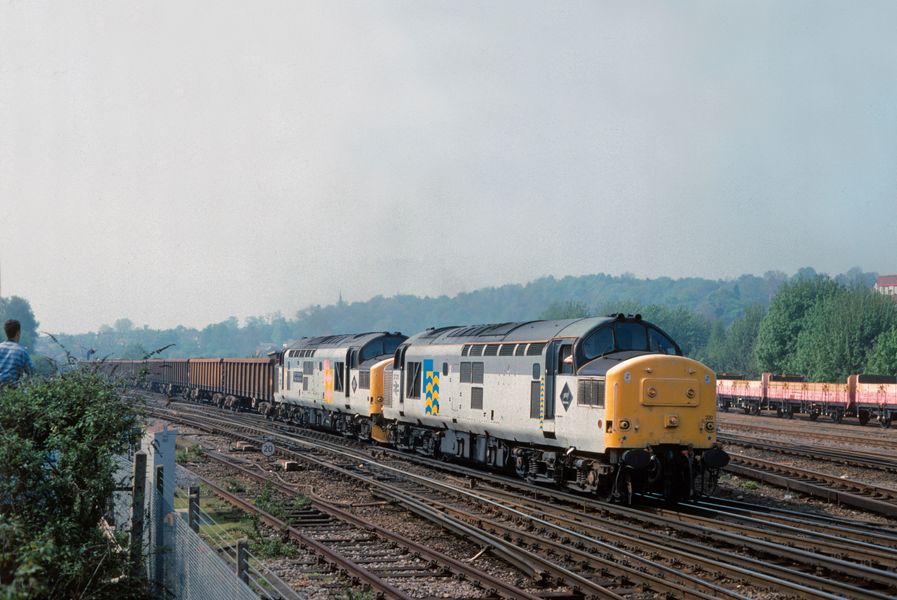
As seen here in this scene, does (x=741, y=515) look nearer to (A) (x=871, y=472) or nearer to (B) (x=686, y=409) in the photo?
(B) (x=686, y=409)

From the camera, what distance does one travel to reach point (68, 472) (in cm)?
1002

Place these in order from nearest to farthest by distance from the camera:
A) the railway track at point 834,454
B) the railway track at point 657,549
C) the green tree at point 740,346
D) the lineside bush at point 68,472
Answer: the lineside bush at point 68,472, the railway track at point 657,549, the railway track at point 834,454, the green tree at point 740,346

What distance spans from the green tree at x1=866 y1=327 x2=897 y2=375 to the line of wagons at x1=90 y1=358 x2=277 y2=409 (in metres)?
58.1

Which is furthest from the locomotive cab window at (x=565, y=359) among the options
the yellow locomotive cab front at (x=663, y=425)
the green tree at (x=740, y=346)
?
the green tree at (x=740, y=346)

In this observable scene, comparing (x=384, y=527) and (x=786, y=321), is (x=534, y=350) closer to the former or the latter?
(x=384, y=527)

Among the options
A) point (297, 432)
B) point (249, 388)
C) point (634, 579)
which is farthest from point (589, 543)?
point (249, 388)

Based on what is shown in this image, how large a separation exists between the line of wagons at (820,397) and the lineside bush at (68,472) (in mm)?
43796

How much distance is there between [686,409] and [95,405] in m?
11.0

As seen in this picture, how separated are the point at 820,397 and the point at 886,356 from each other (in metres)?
35.5

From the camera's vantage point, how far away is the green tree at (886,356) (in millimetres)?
81688

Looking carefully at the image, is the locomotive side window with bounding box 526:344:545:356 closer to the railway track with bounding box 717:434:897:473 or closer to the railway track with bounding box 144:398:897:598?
the railway track with bounding box 144:398:897:598

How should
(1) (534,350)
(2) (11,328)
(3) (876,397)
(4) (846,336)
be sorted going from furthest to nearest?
(4) (846,336) < (3) (876,397) < (1) (534,350) < (2) (11,328)

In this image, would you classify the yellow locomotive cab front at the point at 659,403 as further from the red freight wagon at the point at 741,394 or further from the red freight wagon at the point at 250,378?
the red freight wagon at the point at 741,394

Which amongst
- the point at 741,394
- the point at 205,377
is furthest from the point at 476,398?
the point at 205,377
